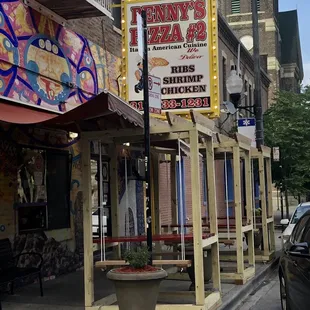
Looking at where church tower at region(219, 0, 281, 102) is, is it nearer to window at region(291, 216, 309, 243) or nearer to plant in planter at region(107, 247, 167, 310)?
window at region(291, 216, 309, 243)

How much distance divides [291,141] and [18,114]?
1706cm

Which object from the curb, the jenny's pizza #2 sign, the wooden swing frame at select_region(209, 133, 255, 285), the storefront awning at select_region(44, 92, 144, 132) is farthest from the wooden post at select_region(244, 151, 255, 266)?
the storefront awning at select_region(44, 92, 144, 132)

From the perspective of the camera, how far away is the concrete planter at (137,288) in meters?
6.25

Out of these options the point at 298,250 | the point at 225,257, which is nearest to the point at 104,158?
the point at 225,257

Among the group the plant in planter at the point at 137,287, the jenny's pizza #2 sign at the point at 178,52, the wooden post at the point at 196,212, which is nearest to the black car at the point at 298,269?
the wooden post at the point at 196,212

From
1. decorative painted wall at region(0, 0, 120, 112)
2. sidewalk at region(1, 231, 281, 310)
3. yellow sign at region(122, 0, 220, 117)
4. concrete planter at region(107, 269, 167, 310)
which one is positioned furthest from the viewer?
yellow sign at region(122, 0, 220, 117)

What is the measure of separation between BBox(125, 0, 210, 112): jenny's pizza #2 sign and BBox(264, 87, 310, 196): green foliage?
35.8 ft

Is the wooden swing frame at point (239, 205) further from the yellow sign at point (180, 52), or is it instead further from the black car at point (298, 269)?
the black car at point (298, 269)

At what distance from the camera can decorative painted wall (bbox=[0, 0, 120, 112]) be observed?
344 inches

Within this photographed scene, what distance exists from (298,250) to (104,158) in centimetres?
710

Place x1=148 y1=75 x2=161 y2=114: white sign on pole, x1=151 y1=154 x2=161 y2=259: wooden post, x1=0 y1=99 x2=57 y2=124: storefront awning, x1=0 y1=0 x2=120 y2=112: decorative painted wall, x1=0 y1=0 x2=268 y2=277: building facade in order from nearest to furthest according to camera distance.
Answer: x1=148 y1=75 x2=161 y2=114: white sign on pole → x1=0 y1=99 x2=57 y2=124: storefront awning → x1=0 y1=0 x2=120 y2=112: decorative painted wall → x1=0 y1=0 x2=268 y2=277: building facade → x1=151 y1=154 x2=161 y2=259: wooden post

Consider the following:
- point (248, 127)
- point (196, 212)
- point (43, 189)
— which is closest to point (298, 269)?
point (196, 212)

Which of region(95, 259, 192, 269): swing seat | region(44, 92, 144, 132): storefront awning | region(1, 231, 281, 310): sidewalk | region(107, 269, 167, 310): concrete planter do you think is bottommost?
region(1, 231, 281, 310): sidewalk

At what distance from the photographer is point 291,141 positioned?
23031 millimetres
